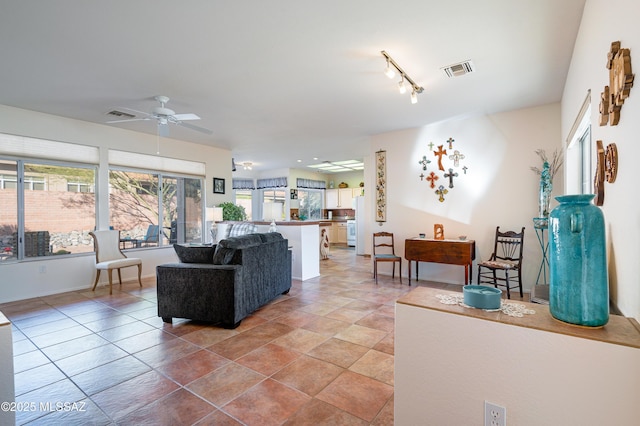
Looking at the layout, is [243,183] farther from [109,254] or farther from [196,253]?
[196,253]

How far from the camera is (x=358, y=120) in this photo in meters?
4.64

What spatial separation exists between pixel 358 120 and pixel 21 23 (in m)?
3.71

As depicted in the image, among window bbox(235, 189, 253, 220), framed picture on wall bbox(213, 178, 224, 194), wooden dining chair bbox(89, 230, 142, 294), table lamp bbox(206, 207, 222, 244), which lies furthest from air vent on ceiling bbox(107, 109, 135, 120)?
window bbox(235, 189, 253, 220)

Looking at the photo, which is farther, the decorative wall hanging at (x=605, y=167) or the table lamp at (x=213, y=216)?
the table lamp at (x=213, y=216)

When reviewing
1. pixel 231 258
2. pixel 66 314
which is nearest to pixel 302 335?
pixel 231 258

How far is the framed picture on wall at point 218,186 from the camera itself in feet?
20.9

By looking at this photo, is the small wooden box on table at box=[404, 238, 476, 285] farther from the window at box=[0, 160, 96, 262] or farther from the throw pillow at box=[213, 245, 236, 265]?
the window at box=[0, 160, 96, 262]

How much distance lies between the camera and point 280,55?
2688 mm

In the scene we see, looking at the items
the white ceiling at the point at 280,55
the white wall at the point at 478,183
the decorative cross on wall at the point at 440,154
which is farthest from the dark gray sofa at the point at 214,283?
the decorative cross on wall at the point at 440,154

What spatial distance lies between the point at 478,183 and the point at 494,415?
157 inches

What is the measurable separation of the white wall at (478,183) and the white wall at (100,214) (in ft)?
13.8

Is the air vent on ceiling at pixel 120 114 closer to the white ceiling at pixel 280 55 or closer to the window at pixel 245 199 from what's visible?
the white ceiling at pixel 280 55

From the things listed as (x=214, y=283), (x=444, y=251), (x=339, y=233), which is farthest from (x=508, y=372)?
(x=339, y=233)

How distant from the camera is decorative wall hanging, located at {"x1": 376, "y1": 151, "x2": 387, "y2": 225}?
5383mm
